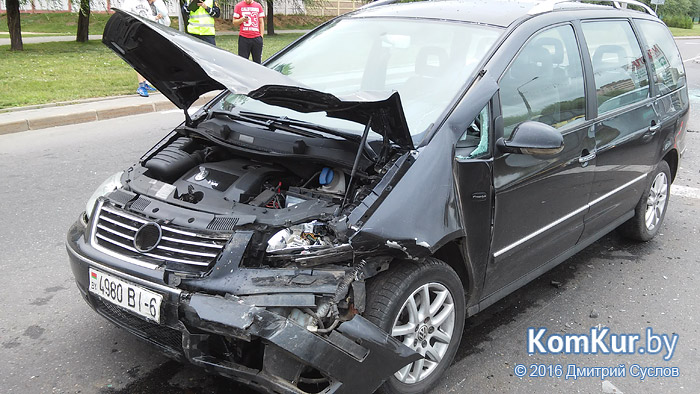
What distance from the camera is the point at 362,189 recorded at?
2688 millimetres

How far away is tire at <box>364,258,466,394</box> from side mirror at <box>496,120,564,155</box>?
66 cm

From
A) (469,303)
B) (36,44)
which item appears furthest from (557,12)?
(36,44)

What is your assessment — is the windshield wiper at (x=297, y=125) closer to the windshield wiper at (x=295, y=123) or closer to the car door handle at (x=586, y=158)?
the windshield wiper at (x=295, y=123)

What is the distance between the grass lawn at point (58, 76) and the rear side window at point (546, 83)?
8.28m

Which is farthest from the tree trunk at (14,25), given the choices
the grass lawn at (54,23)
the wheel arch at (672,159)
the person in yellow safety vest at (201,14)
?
the wheel arch at (672,159)

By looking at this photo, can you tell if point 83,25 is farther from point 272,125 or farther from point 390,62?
point 272,125

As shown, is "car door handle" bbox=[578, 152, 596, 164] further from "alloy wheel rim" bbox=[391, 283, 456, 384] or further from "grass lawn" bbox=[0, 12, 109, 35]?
"grass lawn" bbox=[0, 12, 109, 35]

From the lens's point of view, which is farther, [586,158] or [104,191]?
[586,158]

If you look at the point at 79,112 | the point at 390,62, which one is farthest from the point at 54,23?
the point at 390,62

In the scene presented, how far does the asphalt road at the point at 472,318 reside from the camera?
293cm

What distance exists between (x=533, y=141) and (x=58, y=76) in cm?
1138

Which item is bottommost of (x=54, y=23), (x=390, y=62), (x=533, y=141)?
(x=54, y=23)

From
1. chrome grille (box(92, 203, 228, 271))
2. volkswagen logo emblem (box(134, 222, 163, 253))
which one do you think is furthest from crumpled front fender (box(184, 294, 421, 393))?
volkswagen logo emblem (box(134, 222, 163, 253))

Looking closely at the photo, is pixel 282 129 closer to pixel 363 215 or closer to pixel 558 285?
pixel 363 215
